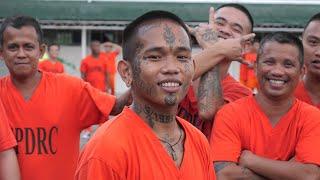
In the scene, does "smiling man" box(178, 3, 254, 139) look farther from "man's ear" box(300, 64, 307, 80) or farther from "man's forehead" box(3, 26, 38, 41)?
"man's forehead" box(3, 26, 38, 41)

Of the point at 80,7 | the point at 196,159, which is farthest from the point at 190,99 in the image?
the point at 80,7

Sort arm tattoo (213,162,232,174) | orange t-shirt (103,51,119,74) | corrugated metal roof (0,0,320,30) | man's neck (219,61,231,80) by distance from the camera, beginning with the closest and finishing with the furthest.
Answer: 1. arm tattoo (213,162,232,174)
2. man's neck (219,61,231,80)
3. orange t-shirt (103,51,119,74)
4. corrugated metal roof (0,0,320,30)

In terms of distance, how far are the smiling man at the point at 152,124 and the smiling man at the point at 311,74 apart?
5.39ft

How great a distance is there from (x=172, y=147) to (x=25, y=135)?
A: 1649 mm

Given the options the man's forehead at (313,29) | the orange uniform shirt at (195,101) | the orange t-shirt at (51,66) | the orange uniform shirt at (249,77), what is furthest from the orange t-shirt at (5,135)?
the orange t-shirt at (51,66)

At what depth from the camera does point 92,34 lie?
72.4 feet

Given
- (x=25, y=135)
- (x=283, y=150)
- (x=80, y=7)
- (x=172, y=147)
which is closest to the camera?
(x=172, y=147)

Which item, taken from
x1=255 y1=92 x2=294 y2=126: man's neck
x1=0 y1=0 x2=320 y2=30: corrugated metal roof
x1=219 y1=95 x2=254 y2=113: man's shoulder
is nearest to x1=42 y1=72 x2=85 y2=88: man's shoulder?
x1=219 y1=95 x2=254 y2=113: man's shoulder

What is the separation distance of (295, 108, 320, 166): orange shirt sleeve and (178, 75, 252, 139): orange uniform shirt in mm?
578

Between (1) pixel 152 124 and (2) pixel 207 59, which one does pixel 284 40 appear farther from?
(1) pixel 152 124

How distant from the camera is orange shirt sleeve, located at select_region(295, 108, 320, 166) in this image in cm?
350

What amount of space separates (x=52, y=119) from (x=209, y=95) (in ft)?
3.59

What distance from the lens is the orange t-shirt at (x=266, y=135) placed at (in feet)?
11.6

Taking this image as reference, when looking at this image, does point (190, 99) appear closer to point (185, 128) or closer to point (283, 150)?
point (283, 150)
